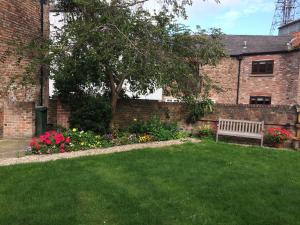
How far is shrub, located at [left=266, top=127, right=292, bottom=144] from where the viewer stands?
1083 centimetres

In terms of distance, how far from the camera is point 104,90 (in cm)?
1243

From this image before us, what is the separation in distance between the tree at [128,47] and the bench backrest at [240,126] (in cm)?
151

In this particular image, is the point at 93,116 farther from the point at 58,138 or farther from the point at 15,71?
the point at 15,71

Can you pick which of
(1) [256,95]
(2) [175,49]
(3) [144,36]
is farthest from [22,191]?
(1) [256,95]

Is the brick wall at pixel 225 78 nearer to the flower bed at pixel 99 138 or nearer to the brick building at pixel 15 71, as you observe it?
the flower bed at pixel 99 138

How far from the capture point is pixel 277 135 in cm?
1088

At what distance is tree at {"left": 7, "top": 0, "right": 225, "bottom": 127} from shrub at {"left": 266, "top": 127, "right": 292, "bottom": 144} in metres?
2.93

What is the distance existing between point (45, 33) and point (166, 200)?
1014 centimetres

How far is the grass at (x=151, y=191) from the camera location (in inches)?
173

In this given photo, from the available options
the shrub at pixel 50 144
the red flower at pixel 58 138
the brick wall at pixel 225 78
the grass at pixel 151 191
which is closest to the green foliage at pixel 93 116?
the shrub at pixel 50 144

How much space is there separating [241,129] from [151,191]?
7.04 m

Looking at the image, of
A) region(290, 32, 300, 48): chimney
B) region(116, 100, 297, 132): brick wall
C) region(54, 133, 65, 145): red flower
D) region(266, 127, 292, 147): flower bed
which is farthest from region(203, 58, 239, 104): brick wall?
region(54, 133, 65, 145): red flower

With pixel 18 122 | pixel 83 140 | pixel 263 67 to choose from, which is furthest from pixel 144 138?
pixel 263 67

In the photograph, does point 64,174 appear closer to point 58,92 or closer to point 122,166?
point 122,166
